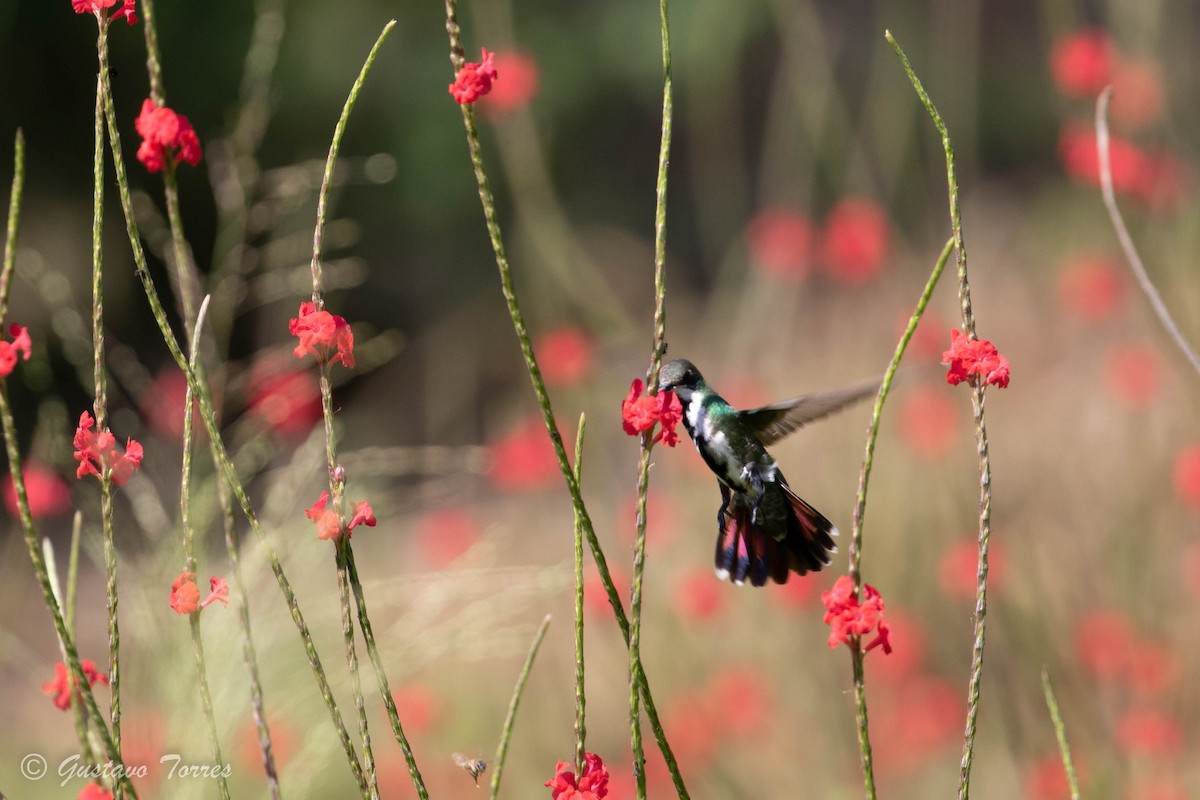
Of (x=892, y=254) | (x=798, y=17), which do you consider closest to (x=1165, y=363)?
(x=892, y=254)

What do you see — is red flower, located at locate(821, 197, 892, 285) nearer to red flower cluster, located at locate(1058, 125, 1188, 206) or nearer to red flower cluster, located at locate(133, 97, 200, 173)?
red flower cluster, located at locate(1058, 125, 1188, 206)

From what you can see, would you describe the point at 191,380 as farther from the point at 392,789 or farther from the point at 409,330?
the point at 409,330

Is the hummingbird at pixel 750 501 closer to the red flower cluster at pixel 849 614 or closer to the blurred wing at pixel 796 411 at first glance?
the blurred wing at pixel 796 411

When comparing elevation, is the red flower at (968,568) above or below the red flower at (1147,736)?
above

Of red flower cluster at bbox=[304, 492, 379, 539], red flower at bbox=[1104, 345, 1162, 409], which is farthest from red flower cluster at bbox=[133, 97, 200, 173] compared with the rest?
red flower at bbox=[1104, 345, 1162, 409]

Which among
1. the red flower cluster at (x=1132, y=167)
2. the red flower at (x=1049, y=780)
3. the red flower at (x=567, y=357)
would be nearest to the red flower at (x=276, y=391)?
the red flower at (x=567, y=357)

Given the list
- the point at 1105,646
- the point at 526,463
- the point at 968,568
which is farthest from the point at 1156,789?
the point at 526,463
